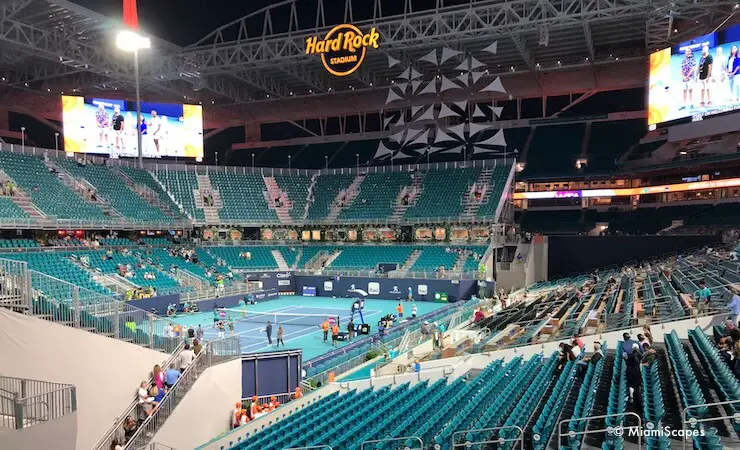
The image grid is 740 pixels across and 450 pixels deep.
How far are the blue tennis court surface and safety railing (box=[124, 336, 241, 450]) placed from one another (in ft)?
20.0

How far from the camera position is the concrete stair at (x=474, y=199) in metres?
46.7

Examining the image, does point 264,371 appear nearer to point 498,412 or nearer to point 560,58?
point 498,412

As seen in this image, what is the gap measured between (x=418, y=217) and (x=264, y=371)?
3201 cm

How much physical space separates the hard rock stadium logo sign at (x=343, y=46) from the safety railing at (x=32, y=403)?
2952cm

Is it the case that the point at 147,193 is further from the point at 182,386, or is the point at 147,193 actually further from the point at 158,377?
the point at 158,377

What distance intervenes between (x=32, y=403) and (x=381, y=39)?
32.0 m

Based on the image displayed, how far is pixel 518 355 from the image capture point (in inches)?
693

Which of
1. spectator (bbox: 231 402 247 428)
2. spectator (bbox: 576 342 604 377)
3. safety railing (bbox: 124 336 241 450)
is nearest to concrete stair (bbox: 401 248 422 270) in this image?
safety railing (bbox: 124 336 241 450)

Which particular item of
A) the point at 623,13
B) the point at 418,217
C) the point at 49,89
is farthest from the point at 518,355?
the point at 49,89

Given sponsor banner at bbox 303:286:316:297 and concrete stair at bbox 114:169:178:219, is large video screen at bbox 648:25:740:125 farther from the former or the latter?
concrete stair at bbox 114:169:178:219

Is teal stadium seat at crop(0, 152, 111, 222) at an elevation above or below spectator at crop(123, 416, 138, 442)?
above

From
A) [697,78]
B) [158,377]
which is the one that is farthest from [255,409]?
[697,78]

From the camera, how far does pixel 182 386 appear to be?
14.9m

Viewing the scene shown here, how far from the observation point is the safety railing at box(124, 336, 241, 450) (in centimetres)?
1332
